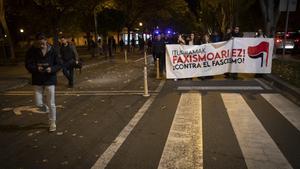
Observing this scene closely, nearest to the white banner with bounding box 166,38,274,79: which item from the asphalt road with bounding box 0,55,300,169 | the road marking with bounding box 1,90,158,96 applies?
the asphalt road with bounding box 0,55,300,169

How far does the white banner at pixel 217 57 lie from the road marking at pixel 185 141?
468cm

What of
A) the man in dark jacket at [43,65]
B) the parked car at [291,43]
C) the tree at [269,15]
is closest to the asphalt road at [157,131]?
the man in dark jacket at [43,65]

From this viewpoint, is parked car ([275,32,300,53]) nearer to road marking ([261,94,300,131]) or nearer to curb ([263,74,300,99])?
curb ([263,74,300,99])

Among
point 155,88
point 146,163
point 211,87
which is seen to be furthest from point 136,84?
point 146,163

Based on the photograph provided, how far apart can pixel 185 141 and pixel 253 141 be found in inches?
46.7

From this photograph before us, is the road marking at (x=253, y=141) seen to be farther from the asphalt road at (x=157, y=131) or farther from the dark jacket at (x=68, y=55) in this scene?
the dark jacket at (x=68, y=55)

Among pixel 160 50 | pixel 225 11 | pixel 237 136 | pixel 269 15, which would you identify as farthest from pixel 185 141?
pixel 225 11

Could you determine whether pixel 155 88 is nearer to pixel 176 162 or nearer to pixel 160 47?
pixel 160 47

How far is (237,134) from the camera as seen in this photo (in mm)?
6480

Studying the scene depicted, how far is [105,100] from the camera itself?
400 inches

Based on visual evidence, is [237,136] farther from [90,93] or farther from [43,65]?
[90,93]

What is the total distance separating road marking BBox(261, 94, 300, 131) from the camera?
746cm

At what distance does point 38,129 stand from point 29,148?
3.99ft

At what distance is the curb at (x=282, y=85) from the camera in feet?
32.3
